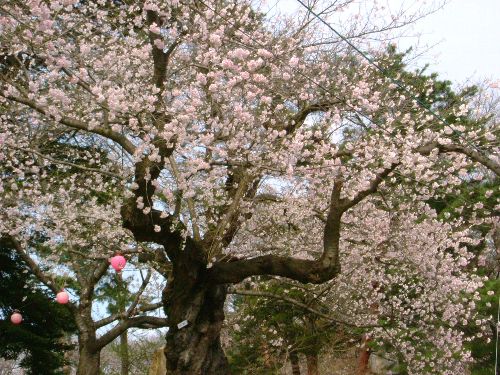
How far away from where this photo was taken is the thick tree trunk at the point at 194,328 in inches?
262

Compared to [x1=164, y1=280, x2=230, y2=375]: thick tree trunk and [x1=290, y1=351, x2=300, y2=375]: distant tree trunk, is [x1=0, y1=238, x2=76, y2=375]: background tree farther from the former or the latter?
[x1=290, y1=351, x2=300, y2=375]: distant tree trunk

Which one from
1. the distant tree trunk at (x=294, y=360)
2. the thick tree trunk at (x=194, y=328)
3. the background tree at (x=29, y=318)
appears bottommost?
the thick tree trunk at (x=194, y=328)

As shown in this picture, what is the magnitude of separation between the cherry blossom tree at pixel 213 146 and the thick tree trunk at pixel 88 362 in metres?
0.07

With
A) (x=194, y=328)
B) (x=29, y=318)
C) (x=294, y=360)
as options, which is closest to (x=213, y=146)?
(x=194, y=328)

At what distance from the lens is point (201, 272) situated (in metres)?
6.79

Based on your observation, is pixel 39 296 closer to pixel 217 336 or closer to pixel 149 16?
pixel 217 336

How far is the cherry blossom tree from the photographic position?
5.34 metres

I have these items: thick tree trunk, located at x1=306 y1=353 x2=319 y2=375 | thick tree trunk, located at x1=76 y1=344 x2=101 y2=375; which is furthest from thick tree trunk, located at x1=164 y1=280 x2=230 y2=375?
thick tree trunk, located at x1=306 y1=353 x2=319 y2=375

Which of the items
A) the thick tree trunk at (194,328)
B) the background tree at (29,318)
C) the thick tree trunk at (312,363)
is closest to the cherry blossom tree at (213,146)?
the thick tree trunk at (194,328)

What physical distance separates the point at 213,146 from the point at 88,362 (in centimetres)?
540

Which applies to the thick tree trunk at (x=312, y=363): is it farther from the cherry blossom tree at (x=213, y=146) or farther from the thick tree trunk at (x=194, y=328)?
the thick tree trunk at (x=194, y=328)

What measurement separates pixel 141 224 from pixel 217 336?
199cm

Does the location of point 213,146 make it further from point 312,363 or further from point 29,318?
point 312,363

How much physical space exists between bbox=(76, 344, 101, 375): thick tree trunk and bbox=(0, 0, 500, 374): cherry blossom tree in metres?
0.07
